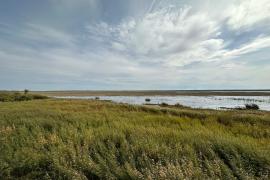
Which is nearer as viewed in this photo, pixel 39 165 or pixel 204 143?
pixel 39 165

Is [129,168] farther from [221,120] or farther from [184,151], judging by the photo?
[221,120]

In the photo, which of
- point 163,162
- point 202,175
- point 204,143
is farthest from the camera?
point 204,143

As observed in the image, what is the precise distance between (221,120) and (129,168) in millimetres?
10858

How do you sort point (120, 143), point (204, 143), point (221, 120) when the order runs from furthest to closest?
point (221, 120) < point (120, 143) < point (204, 143)

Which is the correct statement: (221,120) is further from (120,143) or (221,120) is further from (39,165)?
(39,165)

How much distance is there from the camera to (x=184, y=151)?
19.1 ft

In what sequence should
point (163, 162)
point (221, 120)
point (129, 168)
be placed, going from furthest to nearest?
point (221, 120), point (163, 162), point (129, 168)

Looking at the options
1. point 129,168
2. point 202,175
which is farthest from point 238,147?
point 129,168

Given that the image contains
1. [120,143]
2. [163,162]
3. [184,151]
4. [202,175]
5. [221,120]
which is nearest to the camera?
[202,175]

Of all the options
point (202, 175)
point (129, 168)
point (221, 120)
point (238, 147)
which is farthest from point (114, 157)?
point (221, 120)

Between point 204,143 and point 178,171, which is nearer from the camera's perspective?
point 178,171

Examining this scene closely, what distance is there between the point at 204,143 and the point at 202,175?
1927 millimetres

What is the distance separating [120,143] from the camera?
6.98 m

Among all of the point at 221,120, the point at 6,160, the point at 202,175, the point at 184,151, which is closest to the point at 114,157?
the point at 184,151
